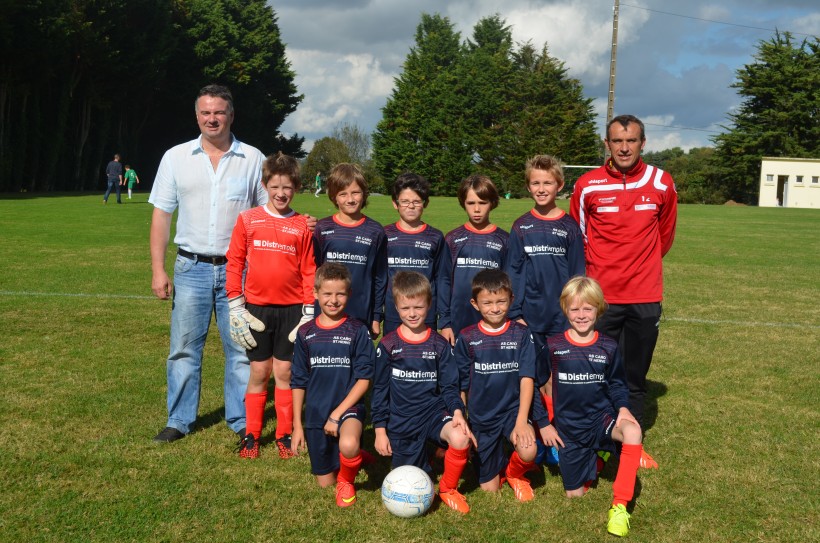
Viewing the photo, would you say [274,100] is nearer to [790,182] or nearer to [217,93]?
[790,182]

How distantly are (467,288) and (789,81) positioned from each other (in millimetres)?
62652

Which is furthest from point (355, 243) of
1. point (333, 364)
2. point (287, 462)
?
point (287, 462)

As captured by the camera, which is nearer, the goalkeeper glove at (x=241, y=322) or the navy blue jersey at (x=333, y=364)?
the navy blue jersey at (x=333, y=364)

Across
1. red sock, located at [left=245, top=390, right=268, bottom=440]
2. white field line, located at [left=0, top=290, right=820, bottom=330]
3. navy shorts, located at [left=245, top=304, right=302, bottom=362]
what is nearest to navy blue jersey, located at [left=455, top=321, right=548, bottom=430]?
navy shorts, located at [left=245, top=304, right=302, bottom=362]

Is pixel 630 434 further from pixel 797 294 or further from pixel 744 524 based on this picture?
pixel 797 294

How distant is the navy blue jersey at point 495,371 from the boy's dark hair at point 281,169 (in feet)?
5.19

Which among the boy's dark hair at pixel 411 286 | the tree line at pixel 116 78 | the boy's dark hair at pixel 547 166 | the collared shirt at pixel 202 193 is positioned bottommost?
the boy's dark hair at pixel 411 286

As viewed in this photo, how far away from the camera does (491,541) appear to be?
145 inches

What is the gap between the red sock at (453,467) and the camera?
4055 millimetres

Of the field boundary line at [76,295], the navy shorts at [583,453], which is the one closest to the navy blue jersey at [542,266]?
the navy shorts at [583,453]

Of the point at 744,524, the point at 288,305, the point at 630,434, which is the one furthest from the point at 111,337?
the point at 744,524

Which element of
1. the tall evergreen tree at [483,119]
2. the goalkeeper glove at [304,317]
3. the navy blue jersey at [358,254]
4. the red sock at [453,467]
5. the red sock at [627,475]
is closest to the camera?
the red sock at [627,475]

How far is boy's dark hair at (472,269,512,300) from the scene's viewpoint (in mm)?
4285

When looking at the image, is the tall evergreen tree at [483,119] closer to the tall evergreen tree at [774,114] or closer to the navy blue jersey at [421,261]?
the tall evergreen tree at [774,114]
